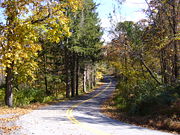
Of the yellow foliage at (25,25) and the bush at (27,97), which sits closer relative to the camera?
the yellow foliage at (25,25)

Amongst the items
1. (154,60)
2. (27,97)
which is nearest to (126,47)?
(154,60)

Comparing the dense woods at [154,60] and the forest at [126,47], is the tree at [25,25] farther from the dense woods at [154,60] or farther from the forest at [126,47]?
the dense woods at [154,60]

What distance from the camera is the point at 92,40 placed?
30625 mm

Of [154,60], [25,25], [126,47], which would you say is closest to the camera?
[25,25]

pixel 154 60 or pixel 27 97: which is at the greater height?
pixel 154 60

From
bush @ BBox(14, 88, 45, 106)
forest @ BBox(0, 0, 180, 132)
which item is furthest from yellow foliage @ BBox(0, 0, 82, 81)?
bush @ BBox(14, 88, 45, 106)

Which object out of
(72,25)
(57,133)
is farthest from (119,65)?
(57,133)

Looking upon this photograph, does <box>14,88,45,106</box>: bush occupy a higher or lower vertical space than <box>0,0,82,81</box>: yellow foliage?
lower

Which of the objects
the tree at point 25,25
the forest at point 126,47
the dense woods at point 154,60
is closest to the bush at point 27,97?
the forest at point 126,47

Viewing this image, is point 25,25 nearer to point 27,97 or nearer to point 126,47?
point 126,47

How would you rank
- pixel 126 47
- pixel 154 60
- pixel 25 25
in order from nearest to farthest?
1. pixel 25 25
2. pixel 126 47
3. pixel 154 60

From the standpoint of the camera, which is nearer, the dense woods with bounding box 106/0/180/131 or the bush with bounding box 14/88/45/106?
the dense woods with bounding box 106/0/180/131

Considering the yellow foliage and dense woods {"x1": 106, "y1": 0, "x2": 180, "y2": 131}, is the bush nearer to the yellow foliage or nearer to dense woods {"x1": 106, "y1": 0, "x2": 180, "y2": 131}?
the yellow foliage

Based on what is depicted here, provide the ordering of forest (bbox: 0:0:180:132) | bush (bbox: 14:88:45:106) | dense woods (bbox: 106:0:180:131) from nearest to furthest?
dense woods (bbox: 106:0:180:131) < forest (bbox: 0:0:180:132) < bush (bbox: 14:88:45:106)
